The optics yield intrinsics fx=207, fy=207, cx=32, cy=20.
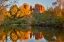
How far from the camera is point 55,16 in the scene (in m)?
41.3

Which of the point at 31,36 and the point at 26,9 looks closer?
the point at 31,36

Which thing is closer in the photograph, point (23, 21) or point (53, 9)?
point (53, 9)

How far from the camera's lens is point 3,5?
1286 centimetres

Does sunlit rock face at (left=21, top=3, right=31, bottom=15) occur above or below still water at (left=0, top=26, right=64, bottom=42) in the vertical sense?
above

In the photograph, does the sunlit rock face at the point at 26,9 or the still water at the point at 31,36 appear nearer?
the still water at the point at 31,36

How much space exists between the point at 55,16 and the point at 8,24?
48.6 ft

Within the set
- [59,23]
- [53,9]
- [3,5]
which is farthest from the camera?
[53,9]

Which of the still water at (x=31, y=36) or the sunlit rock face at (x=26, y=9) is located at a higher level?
the sunlit rock face at (x=26, y=9)

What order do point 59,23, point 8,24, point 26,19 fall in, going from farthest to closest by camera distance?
point 26,19, point 8,24, point 59,23

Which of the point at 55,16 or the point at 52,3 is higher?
the point at 52,3

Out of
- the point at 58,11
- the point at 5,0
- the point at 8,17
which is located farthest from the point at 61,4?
the point at 5,0

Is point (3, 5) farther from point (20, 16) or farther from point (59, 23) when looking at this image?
point (20, 16)

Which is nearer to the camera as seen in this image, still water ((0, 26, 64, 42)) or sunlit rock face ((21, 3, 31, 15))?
still water ((0, 26, 64, 42))

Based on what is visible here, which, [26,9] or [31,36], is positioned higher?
[26,9]
